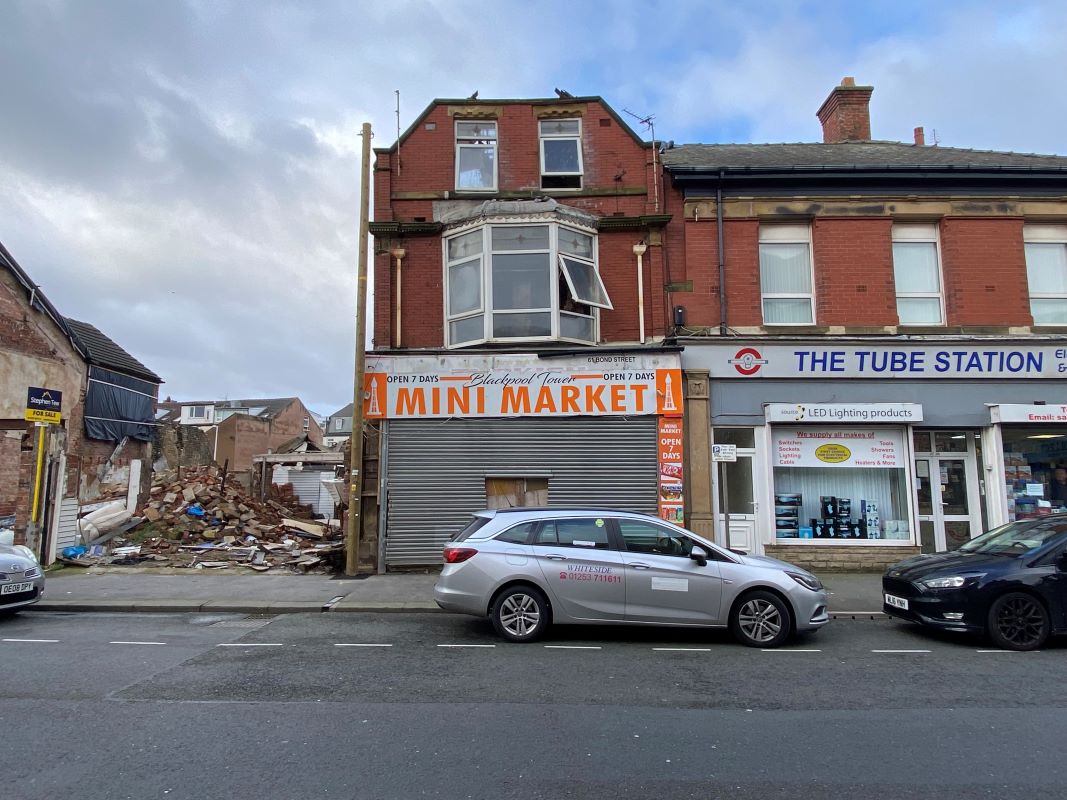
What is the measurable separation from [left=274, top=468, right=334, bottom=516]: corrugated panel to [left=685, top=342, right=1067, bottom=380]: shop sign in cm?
2076

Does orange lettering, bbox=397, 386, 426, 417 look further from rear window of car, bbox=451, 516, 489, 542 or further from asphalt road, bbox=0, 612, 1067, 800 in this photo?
asphalt road, bbox=0, 612, 1067, 800

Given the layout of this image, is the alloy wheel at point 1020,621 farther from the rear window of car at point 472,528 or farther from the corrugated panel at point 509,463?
the corrugated panel at point 509,463

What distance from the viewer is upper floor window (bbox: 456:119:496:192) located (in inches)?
576

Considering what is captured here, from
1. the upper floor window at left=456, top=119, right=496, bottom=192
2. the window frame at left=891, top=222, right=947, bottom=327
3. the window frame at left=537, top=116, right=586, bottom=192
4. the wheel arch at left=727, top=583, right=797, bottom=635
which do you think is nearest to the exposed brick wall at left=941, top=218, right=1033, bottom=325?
the window frame at left=891, top=222, right=947, bottom=327

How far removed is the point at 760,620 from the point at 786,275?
27.5ft

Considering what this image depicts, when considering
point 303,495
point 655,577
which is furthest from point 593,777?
point 303,495

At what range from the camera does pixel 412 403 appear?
13.2 metres

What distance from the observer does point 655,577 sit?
7.91m

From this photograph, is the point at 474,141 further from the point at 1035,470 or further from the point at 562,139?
the point at 1035,470

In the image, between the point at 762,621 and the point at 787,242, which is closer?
the point at 762,621

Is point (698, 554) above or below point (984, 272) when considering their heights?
below

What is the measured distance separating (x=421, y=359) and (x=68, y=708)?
28.2ft

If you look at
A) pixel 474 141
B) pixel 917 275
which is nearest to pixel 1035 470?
pixel 917 275

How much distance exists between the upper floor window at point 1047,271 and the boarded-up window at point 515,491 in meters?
10.4
